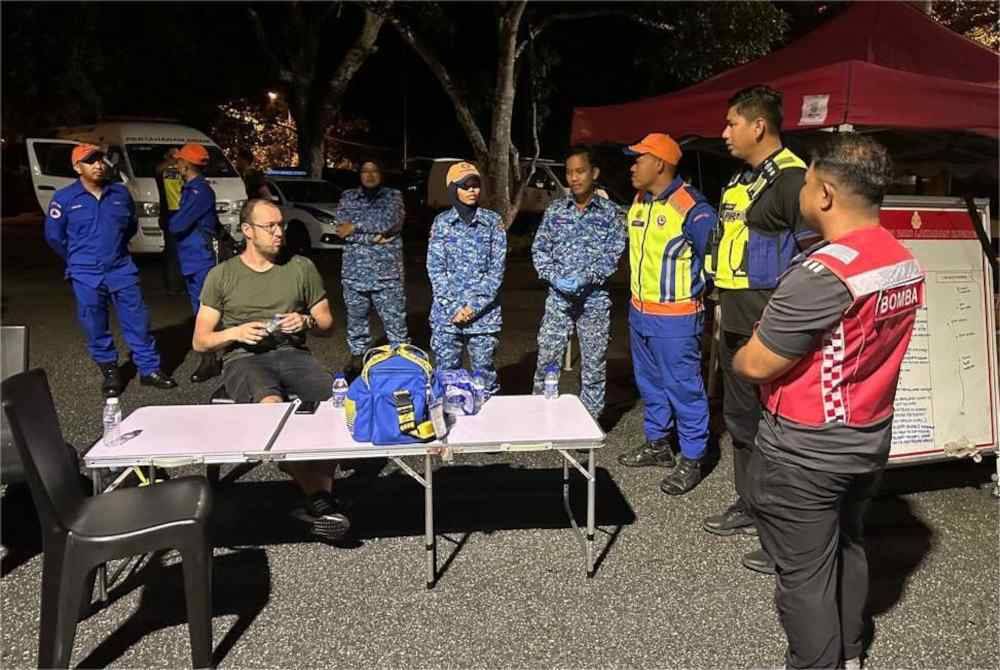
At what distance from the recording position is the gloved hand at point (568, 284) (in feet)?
15.0

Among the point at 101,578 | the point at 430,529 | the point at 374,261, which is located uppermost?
the point at 374,261

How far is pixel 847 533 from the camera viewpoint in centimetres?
257

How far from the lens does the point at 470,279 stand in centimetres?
466

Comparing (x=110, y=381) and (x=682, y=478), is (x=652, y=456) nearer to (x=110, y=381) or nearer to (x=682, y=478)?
(x=682, y=478)

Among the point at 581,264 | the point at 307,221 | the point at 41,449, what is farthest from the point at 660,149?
the point at 307,221

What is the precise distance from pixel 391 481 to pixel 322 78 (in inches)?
733

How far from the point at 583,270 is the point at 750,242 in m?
1.36

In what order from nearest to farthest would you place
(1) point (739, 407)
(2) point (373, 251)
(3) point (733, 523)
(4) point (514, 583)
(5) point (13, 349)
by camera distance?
1. (4) point (514, 583)
2. (1) point (739, 407)
3. (5) point (13, 349)
4. (3) point (733, 523)
5. (2) point (373, 251)

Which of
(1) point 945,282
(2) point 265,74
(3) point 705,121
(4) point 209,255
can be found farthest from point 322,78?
(1) point 945,282

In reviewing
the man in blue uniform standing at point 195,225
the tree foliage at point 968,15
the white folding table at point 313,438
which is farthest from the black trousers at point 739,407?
the tree foliage at point 968,15

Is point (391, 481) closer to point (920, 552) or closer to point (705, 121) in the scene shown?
point (920, 552)

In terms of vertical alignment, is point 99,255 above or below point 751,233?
below

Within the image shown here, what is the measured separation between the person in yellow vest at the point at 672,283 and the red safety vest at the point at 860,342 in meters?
1.75

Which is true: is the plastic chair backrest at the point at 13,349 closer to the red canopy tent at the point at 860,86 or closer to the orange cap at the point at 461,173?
the orange cap at the point at 461,173
